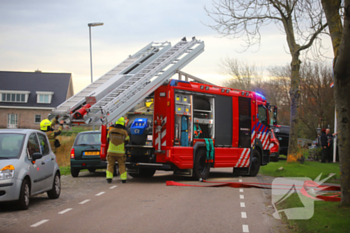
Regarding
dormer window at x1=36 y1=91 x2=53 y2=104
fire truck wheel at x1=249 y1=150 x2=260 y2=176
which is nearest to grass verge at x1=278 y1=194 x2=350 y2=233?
fire truck wheel at x1=249 y1=150 x2=260 y2=176

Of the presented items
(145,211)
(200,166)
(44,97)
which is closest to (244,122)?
(200,166)

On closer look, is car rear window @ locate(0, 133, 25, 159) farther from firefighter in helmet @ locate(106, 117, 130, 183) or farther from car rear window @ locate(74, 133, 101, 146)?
car rear window @ locate(74, 133, 101, 146)

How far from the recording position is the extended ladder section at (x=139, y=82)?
39.4 feet

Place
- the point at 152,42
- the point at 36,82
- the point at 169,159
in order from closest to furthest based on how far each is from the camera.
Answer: the point at 169,159
the point at 152,42
the point at 36,82

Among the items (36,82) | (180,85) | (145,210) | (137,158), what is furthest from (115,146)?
(36,82)

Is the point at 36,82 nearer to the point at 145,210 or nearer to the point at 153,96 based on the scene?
the point at 153,96

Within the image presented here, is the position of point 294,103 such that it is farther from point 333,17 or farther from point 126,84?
point 333,17

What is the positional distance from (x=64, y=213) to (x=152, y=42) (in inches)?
352

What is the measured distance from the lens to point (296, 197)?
404 inches

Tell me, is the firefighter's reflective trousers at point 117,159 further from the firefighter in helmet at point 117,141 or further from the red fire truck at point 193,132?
the red fire truck at point 193,132

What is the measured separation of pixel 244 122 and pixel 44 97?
52.3 meters

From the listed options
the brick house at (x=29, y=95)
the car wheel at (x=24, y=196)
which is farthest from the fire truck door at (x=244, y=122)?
the brick house at (x=29, y=95)

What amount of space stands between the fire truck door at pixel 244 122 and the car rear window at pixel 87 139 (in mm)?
5231

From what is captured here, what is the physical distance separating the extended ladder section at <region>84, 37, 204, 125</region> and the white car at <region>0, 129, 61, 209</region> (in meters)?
2.01
